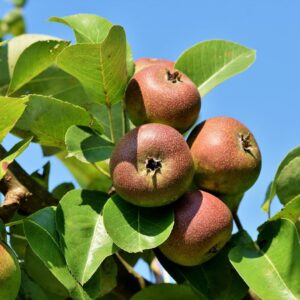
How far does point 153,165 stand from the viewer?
4.55 feet

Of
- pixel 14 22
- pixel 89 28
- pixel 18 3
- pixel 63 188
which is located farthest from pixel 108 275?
pixel 18 3

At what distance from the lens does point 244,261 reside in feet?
4.75

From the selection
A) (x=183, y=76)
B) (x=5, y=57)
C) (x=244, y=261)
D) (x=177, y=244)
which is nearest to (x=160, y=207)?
(x=177, y=244)

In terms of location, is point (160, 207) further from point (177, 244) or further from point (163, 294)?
point (163, 294)

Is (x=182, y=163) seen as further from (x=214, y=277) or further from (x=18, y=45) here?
(x=18, y=45)

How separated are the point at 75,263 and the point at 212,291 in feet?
1.04

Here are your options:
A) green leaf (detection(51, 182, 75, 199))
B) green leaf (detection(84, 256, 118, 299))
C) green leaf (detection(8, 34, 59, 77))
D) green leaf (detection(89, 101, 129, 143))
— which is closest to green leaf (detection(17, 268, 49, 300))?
green leaf (detection(84, 256, 118, 299))

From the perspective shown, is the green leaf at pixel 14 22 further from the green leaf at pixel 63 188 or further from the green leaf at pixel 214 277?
the green leaf at pixel 214 277

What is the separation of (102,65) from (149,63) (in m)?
0.27

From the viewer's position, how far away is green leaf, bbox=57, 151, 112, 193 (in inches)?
75.8

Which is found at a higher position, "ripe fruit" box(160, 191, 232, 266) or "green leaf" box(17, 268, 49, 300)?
"ripe fruit" box(160, 191, 232, 266)

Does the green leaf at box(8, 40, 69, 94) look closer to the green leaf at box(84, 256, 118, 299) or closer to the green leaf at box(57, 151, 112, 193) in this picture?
the green leaf at box(57, 151, 112, 193)

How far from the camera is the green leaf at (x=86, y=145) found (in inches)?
58.6

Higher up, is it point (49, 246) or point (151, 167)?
point (151, 167)
